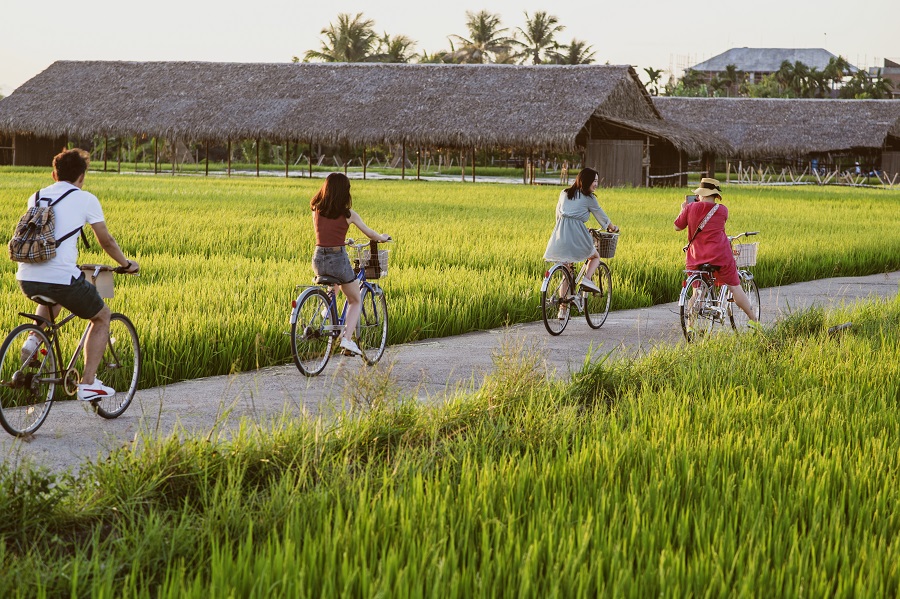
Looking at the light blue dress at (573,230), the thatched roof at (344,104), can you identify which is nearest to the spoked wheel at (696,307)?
the light blue dress at (573,230)

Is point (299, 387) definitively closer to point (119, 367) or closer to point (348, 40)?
point (119, 367)

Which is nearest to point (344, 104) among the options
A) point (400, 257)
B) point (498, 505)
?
point (400, 257)

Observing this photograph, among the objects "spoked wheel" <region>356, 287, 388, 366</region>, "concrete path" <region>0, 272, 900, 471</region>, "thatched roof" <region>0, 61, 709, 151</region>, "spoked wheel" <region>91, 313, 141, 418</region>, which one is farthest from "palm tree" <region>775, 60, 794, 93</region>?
"spoked wheel" <region>91, 313, 141, 418</region>

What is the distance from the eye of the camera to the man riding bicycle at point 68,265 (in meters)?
4.59

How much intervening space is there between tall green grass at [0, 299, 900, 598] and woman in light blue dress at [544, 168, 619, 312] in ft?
9.88

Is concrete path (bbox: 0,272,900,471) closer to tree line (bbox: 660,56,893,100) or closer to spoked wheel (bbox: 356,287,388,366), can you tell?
spoked wheel (bbox: 356,287,388,366)

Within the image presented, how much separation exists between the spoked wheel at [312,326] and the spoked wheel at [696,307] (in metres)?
2.42

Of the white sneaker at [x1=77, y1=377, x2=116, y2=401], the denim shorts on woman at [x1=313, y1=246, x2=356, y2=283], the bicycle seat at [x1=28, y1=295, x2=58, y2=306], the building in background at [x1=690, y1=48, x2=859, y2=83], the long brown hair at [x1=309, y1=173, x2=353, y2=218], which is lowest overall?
the white sneaker at [x1=77, y1=377, x2=116, y2=401]

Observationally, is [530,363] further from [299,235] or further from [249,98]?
[249,98]

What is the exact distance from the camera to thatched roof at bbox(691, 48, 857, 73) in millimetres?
107375

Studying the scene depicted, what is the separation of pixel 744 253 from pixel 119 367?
180 inches

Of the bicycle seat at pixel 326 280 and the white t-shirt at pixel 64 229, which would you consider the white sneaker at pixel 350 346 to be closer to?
the bicycle seat at pixel 326 280

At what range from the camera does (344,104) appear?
3897 centimetres

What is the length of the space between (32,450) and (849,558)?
3025 millimetres
